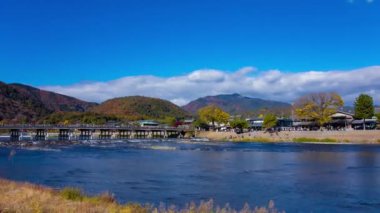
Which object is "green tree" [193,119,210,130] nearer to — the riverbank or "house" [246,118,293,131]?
"house" [246,118,293,131]

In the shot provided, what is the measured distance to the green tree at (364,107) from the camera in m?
108

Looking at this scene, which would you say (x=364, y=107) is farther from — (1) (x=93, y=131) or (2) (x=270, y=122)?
(1) (x=93, y=131)

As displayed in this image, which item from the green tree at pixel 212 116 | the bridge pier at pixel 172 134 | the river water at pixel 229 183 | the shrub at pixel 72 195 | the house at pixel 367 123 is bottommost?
the river water at pixel 229 183

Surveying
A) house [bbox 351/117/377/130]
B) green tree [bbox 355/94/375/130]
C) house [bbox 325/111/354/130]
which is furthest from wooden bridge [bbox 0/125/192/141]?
green tree [bbox 355/94/375/130]

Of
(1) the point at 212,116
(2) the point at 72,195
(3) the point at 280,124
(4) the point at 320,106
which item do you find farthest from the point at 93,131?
(2) the point at 72,195

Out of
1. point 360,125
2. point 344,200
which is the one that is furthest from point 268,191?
point 360,125

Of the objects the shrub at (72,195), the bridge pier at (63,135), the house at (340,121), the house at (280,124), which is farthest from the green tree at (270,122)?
the shrub at (72,195)

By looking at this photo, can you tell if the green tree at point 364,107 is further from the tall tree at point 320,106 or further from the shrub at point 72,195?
the shrub at point 72,195

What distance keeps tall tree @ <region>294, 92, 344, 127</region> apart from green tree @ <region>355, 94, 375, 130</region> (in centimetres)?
665

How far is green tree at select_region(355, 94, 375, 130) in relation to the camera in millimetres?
107812

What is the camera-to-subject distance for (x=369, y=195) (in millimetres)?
23984

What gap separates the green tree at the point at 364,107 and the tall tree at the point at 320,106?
665 cm

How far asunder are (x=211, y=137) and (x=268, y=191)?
10375 centimetres

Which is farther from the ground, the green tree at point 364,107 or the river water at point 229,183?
the green tree at point 364,107
